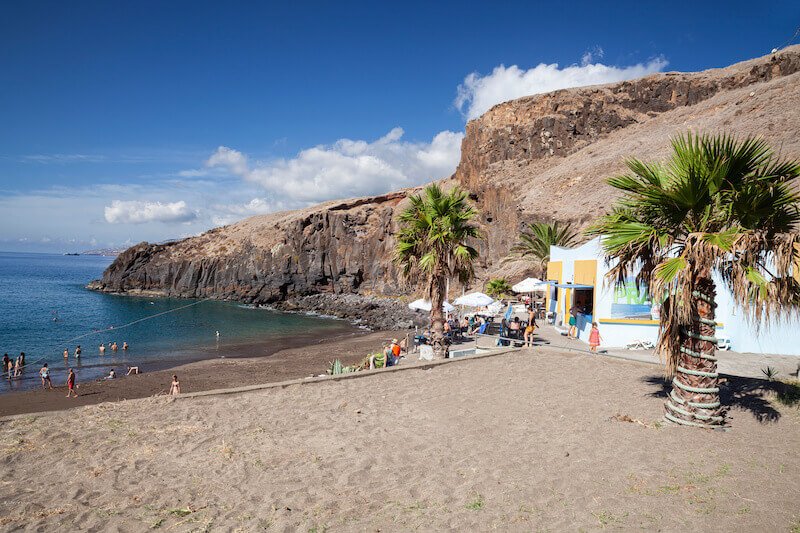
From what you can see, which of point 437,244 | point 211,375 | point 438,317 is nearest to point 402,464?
point 438,317

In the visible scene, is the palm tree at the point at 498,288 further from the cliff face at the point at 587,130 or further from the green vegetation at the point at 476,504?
the green vegetation at the point at 476,504

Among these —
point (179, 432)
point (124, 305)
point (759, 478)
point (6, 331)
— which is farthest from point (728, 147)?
point (124, 305)

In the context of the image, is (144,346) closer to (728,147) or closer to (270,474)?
(270,474)

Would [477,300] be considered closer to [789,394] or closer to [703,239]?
[789,394]

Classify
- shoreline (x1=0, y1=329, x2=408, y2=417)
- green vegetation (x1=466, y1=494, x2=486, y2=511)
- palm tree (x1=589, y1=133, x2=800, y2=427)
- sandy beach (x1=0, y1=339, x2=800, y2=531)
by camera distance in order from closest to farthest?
sandy beach (x1=0, y1=339, x2=800, y2=531) < green vegetation (x1=466, y1=494, x2=486, y2=511) < palm tree (x1=589, y1=133, x2=800, y2=427) < shoreline (x1=0, y1=329, x2=408, y2=417)

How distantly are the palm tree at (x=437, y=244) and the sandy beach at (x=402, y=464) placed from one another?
4734mm

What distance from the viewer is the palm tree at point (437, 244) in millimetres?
14734

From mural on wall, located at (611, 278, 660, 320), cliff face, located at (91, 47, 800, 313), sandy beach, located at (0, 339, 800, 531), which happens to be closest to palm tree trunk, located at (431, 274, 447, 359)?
sandy beach, located at (0, 339, 800, 531)

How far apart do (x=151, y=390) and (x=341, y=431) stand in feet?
51.2

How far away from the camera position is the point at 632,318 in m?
16.6

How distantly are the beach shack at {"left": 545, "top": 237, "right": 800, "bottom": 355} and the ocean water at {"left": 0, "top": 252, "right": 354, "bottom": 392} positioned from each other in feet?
72.7

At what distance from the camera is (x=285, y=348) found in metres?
33.4

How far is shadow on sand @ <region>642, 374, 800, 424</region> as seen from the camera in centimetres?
859

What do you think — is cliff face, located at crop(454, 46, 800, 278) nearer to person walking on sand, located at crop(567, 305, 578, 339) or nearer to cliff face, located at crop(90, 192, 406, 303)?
cliff face, located at crop(90, 192, 406, 303)
